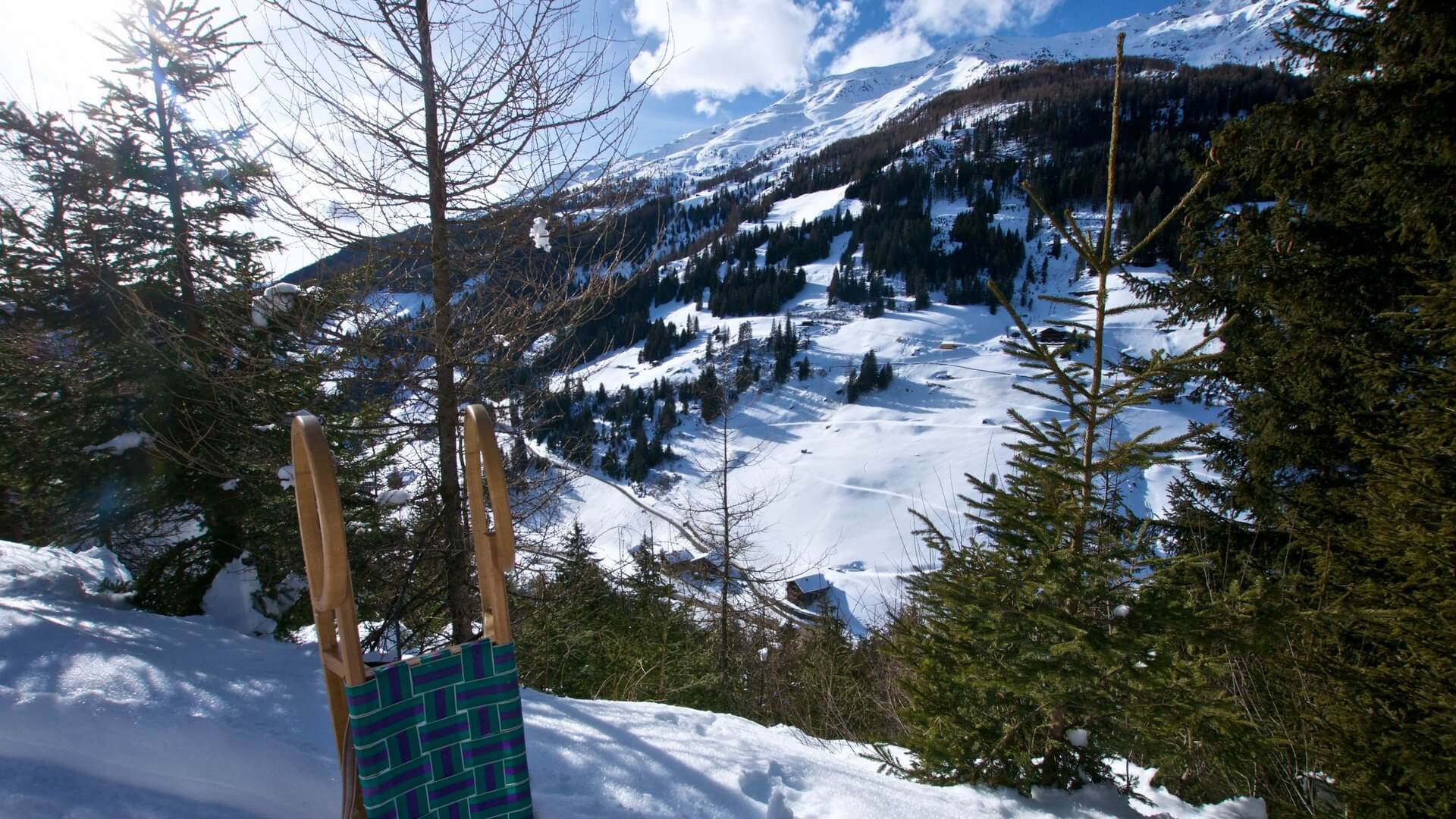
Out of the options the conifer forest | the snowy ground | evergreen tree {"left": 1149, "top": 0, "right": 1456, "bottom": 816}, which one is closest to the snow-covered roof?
the snowy ground

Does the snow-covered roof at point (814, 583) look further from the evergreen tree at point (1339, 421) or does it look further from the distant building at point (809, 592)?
the evergreen tree at point (1339, 421)

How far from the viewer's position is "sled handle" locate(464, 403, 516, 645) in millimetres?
2035

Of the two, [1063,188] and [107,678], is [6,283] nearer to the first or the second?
[107,678]

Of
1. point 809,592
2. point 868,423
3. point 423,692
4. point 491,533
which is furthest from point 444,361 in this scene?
point 868,423

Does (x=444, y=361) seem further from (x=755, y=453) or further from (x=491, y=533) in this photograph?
(x=755, y=453)

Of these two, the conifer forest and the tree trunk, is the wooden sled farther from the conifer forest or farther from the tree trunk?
the tree trunk

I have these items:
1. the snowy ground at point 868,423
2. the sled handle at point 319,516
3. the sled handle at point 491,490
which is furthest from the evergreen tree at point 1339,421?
the snowy ground at point 868,423

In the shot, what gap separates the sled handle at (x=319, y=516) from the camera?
1638 millimetres

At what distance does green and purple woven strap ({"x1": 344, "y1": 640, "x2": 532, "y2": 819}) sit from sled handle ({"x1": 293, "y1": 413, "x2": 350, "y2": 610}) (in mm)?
318

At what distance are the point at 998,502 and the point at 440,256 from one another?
3663 millimetres

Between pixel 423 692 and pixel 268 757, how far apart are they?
975 millimetres

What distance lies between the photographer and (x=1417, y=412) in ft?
8.26

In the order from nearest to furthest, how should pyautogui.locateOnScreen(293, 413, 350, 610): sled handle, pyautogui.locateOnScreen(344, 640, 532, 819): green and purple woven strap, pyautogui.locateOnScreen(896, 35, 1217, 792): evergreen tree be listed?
1. pyautogui.locateOnScreen(293, 413, 350, 610): sled handle
2. pyautogui.locateOnScreen(344, 640, 532, 819): green and purple woven strap
3. pyautogui.locateOnScreen(896, 35, 1217, 792): evergreen tree

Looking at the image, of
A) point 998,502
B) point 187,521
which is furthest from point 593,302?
point 187,521
